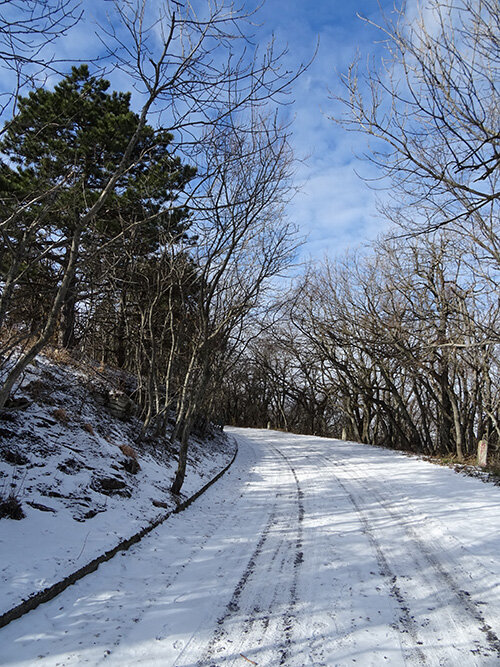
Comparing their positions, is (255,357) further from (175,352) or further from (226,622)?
(226,622)

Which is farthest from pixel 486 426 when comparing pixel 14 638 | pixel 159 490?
pixel 14 638

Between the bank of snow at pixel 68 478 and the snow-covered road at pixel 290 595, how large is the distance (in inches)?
12.0

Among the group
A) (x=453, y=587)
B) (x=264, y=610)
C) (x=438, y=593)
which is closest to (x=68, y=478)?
(x=264, y=610)

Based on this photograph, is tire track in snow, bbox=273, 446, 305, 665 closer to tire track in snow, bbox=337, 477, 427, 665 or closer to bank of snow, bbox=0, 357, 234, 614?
tire track in snow, bbox=337, 477, 427, 665

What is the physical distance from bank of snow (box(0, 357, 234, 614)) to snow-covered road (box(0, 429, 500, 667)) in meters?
0.31

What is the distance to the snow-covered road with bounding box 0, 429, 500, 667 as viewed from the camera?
2668mm

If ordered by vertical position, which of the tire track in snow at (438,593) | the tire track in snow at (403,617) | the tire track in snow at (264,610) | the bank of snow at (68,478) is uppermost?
the bank of snow at (68,478)

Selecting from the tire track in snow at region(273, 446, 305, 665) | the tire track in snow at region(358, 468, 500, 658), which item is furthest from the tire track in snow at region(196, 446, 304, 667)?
the tire track in snow at region(358, 468, 500, 658)

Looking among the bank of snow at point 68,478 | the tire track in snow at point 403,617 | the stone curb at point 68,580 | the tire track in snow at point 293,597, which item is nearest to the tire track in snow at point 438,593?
the tire track in snow at point 403,617

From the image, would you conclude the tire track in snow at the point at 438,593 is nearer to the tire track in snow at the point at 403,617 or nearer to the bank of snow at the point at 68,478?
the tire track in snow at the point at 403,617

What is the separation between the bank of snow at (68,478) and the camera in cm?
367

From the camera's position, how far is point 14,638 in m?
2.70

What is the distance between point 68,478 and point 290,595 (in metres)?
3.37

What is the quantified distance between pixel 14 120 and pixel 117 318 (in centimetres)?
1003
